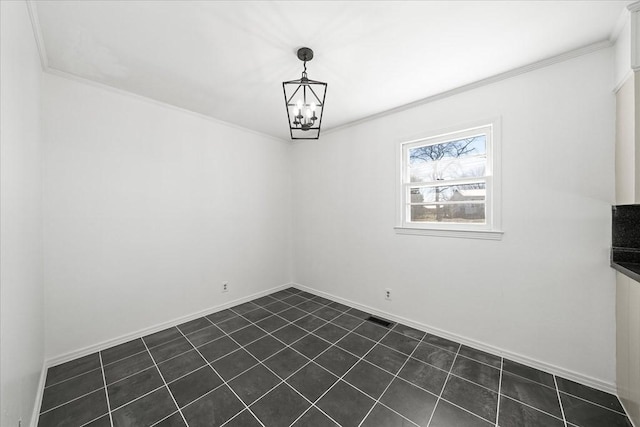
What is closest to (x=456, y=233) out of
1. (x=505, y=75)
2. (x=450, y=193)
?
(x=450, y=193)

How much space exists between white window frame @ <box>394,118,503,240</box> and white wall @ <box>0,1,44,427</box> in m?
3.16

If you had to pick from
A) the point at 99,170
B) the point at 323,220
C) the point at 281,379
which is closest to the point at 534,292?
the point at 281,379

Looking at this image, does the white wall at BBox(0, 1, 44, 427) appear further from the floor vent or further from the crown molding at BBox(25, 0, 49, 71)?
the floor vent

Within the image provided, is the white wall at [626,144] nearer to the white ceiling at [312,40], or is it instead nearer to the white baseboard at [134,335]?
the white ceiling at [312,40]

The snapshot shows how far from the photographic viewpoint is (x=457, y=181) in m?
2.66

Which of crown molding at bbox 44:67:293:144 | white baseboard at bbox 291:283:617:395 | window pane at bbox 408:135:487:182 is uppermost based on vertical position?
crown molding at bbox 44:67:293:144

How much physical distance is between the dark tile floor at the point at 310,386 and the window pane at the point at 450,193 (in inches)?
61.8

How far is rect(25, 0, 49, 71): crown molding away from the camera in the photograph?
5.04 ft

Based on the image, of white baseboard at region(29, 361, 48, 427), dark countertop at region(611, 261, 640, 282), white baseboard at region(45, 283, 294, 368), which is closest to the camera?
dark countertop at region(611, 261, 640, 282)

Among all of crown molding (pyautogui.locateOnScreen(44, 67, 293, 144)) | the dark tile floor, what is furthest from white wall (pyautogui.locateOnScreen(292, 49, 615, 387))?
crown molding (pyautogui.locateOnScreen(44, 67, 293, 144))

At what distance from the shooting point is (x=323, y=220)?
3.97 metres

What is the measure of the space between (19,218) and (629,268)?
387 cm

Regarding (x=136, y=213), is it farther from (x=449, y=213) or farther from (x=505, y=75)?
(x=505, y=75)

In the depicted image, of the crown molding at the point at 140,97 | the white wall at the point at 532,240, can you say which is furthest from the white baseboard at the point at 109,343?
the crown molding at the point at 140,97
